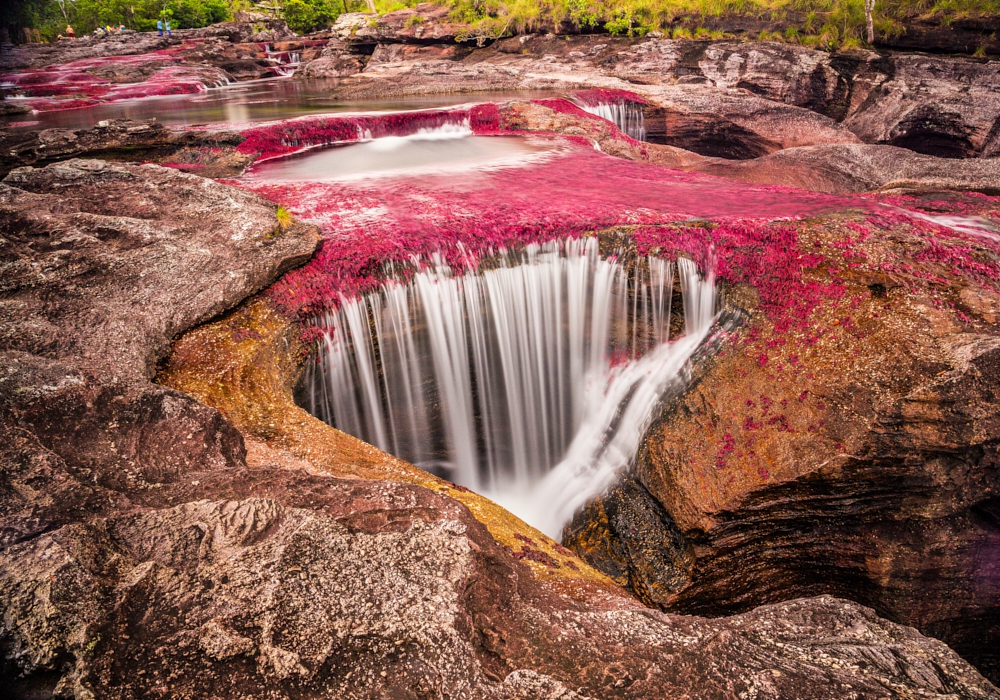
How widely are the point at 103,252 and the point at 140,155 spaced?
6615 millimetres

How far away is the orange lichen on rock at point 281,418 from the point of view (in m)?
4.50

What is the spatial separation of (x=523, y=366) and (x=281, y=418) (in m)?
3.41

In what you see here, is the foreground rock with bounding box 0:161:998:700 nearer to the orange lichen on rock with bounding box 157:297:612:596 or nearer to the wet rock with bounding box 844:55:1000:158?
the orange lichen on rock with bounding box 157:297:612:596

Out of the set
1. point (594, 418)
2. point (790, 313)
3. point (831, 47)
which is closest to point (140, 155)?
point (594, 418)


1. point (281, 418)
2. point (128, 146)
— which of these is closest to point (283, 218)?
point (281, 418)

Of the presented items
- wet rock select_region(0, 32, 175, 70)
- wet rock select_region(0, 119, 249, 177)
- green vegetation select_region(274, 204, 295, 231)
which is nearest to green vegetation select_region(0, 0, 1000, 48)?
wet rock select_region(0, 32, 175, 70)

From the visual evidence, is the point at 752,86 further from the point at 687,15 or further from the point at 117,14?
the point at 117,14

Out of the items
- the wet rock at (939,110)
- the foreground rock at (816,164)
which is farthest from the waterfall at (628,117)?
the wet rock at (939,110)

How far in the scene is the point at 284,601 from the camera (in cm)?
276

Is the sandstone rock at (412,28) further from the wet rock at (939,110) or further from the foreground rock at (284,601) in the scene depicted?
the foreground rock at (284,601)

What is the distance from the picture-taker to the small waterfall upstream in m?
6.99

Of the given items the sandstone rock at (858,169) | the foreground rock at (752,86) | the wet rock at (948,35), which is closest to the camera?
the sandstone rock at (858,169)

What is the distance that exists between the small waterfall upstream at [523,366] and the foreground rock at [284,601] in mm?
2825

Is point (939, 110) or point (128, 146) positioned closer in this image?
point (128, 146)
